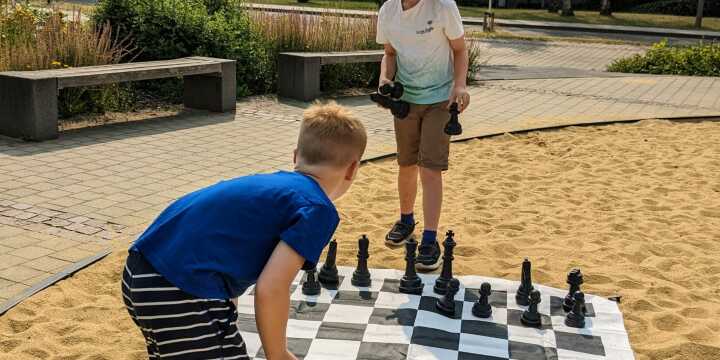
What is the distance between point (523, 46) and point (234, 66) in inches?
503

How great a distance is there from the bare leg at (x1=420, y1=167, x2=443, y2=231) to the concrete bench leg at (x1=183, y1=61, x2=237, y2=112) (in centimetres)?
545

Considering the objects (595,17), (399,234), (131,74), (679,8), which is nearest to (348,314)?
(399,234)

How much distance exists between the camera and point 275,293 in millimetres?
2273

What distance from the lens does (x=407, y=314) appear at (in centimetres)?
405

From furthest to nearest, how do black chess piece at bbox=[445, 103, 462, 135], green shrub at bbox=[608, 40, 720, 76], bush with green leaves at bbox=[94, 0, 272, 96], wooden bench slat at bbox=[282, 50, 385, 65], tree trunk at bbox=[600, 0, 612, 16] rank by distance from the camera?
tree trunk at bbox=[600, 0, 612, 16] → green shrub at bbox=[608, 40, 720, 76] → wooden bench slat at bbox=[282, 50, 385, 65] → bush with green leaves at bbox=[94, 0, 272, 96] → black chess piece at bbox=[445, 103, 462, 135]

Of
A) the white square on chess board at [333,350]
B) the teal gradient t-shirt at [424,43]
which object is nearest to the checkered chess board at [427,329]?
the white square on chess board at [333,350]

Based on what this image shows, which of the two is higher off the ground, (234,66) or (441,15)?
(441,15)

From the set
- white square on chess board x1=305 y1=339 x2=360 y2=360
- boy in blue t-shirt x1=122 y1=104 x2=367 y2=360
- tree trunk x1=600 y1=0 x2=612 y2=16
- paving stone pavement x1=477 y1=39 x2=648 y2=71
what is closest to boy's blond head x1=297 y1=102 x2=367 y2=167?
boy in blue t-shirt x1=122 y1=104 x2=367 y2=360

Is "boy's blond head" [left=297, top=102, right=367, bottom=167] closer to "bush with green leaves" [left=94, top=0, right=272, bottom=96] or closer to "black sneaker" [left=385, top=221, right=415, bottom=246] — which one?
"black sneaker" [left=385, top=221, right=415, bottom=246]

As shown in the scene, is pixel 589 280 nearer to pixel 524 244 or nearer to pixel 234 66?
pixel 524 244

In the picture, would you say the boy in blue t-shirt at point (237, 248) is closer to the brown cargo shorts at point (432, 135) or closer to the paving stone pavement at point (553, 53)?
the brown cargo shorts at point (432, 135)

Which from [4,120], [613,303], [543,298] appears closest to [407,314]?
[543,298]

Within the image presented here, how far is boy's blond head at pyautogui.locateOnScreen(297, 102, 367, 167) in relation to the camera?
96.9 inches

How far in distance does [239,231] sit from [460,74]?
2.71m
